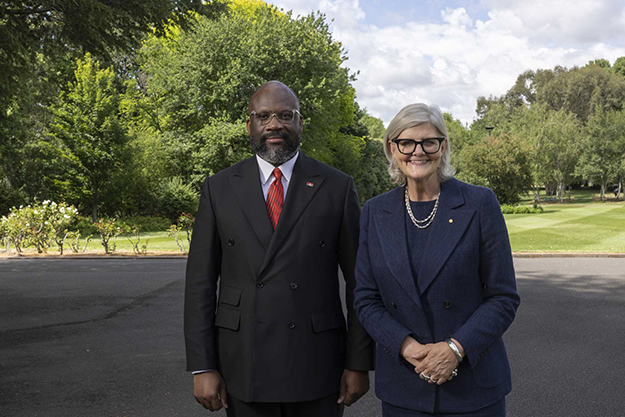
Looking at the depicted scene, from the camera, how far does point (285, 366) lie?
249 cm

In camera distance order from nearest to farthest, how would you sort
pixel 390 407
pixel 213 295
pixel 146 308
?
1. pixel 390 407
2. pixel 213 295
3. pixel 146 308

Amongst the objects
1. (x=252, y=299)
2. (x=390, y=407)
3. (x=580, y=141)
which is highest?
(x=580, y=141)

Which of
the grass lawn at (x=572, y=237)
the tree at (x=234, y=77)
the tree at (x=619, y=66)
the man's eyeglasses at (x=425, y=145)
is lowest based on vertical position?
the grass lawn at (x=572, y=237)

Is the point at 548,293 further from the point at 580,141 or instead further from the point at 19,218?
the point at 580,141

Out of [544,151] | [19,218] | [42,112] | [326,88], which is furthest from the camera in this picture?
[544,151]

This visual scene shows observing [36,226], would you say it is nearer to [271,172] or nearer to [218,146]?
[218,146]

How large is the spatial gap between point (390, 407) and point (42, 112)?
100ft

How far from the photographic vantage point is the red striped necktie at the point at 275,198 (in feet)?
8.46

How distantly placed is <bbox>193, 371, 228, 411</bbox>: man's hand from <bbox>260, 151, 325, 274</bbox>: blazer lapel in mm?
526

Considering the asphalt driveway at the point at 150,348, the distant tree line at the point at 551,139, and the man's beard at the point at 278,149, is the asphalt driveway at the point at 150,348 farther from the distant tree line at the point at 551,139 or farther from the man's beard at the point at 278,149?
the distant tree line at the point at 551,139

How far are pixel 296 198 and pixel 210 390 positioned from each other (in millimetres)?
928

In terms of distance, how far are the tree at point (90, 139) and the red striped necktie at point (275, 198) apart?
2841 cm

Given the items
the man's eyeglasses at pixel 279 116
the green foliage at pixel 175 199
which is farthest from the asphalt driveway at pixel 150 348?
the green foliage at pixel 175 199

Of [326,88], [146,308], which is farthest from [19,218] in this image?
[326,88]
